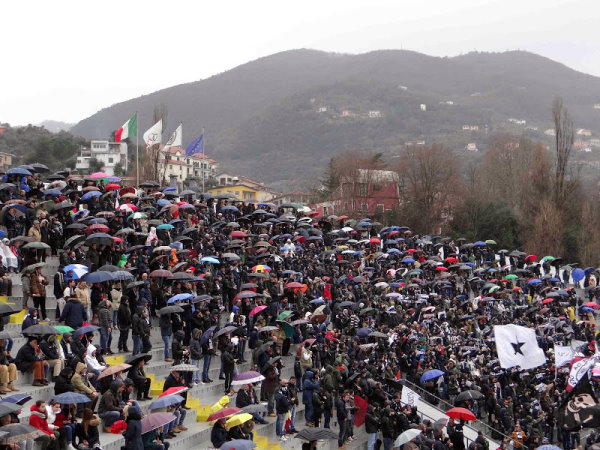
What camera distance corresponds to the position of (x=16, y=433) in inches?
402

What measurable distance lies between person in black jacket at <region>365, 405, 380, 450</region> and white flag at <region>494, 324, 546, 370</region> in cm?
537

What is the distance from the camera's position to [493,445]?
20.2m

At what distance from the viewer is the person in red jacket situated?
449 inches

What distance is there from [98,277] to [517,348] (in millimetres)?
12130

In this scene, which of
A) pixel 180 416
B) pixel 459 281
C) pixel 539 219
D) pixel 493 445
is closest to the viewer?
pixel 180 416

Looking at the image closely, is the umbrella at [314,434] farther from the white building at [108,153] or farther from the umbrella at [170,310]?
the white building at [108,153]

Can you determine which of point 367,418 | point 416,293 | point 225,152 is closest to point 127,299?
point 367,418

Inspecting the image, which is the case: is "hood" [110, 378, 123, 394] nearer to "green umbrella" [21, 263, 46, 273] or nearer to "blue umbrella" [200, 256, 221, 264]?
"green umbrella" [21, 263, 46, 273]

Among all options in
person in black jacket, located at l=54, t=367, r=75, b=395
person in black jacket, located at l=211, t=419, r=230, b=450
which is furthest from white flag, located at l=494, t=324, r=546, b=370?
person in black jacket, located at l=54, t=367, r=75, b=395

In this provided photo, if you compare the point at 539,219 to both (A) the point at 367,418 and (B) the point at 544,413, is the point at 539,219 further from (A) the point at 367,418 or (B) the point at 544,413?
(A) the point at 367,418

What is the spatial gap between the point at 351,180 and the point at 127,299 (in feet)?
154

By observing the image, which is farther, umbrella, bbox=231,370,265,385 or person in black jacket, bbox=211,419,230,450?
umbrella, bbox=231,370,265,385

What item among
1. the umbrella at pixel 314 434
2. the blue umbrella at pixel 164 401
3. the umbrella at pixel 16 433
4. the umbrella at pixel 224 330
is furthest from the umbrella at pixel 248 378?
the umbrella at pixel 16 433

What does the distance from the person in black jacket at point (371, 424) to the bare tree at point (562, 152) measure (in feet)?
125
